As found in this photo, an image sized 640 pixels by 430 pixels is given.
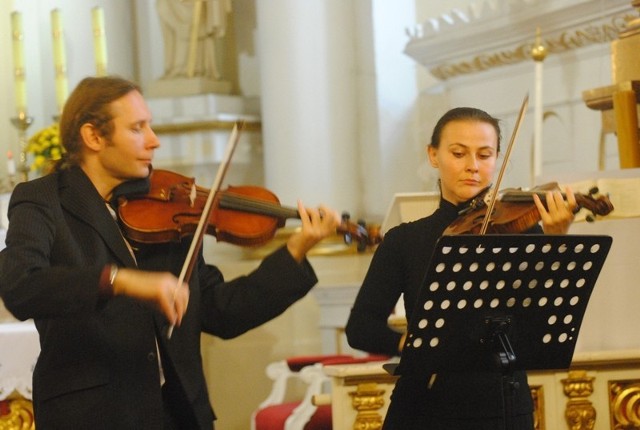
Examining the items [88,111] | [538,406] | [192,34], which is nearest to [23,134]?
[192,34]

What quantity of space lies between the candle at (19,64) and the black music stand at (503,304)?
3.93 m

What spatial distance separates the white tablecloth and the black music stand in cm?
190

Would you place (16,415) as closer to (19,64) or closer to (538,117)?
(538,117)

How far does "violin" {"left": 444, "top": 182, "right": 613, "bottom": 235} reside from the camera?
2.53m

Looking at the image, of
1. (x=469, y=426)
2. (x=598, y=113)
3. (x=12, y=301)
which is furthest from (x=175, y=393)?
(x=598, y=113)

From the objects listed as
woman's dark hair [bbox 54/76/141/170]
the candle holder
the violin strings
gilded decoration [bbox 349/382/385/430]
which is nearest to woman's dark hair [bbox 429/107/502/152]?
the violin strings

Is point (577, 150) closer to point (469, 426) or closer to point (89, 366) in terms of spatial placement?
point (469, 426)

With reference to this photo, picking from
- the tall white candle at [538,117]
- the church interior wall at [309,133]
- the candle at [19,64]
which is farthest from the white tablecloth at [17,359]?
the candle at [19,64]

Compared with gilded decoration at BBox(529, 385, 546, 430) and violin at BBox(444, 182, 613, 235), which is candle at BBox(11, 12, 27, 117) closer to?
gilded decoration at BBox(529, 385, 546, 430)

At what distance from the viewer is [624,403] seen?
335cm

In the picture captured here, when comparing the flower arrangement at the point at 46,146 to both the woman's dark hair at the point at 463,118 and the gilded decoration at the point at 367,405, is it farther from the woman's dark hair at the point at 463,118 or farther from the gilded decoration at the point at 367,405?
the woman's dark hair at the point at 463,118

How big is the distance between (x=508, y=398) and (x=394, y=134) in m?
3.56

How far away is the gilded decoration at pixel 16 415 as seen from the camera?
3.96 m

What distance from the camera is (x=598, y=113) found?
4781 millimetres
